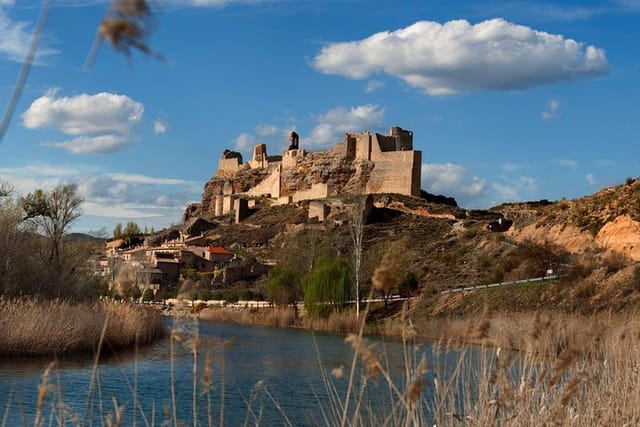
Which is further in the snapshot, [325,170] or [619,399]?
[325,170]

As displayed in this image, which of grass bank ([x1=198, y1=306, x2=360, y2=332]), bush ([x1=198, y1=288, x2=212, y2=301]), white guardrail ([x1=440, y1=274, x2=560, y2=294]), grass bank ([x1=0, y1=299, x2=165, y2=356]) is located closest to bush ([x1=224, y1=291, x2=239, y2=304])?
bush ([x1=198, y1=288, x2=212, y2=301])

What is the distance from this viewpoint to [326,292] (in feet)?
117

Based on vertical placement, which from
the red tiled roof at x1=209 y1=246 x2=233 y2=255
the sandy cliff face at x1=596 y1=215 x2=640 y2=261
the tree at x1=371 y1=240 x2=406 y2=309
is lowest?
the tree at x1=371 y1=240 x2=406 y2=309

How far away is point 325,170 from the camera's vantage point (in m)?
74.8

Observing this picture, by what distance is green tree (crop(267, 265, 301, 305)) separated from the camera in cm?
3934

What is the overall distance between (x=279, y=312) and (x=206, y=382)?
3405 cm

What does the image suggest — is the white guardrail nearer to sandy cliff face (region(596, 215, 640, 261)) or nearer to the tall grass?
sandy cliff face (region(596, 215, 640, 261))

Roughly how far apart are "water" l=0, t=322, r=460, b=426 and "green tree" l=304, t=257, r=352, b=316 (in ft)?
36.2

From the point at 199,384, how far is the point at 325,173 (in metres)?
60.1

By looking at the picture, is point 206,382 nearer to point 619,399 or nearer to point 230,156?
point 619,399

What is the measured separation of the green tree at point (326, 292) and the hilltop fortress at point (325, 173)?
92.0 ft

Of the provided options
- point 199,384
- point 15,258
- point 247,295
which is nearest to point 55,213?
point 15,258

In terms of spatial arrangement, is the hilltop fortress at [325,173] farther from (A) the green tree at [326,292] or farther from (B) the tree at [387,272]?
(B) the tree at [387,272]

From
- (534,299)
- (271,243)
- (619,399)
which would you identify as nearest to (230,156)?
(271,243)
